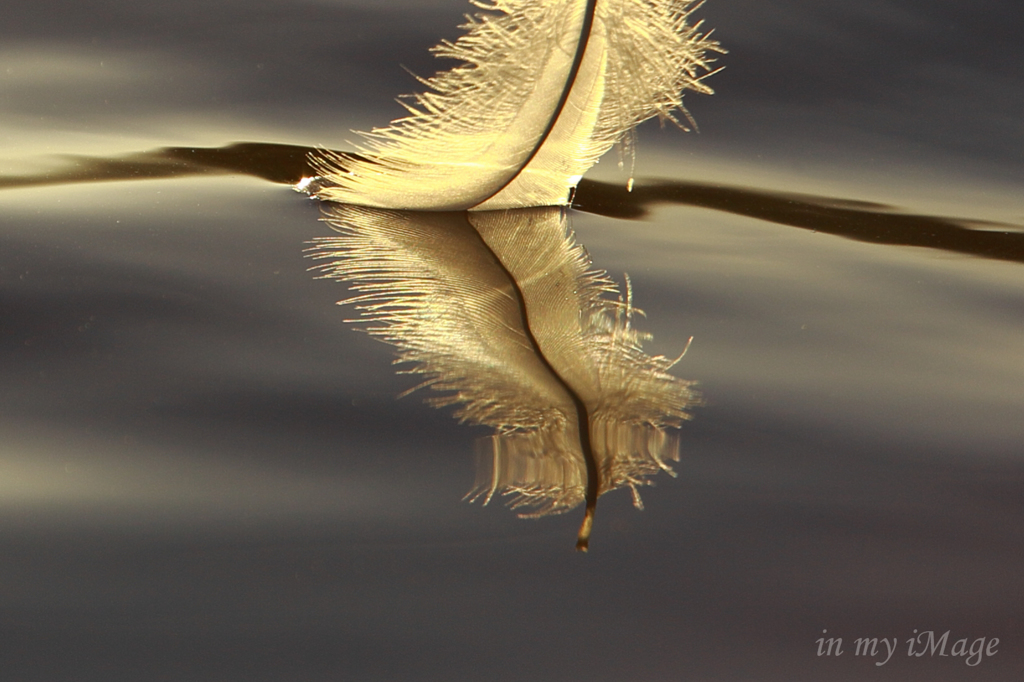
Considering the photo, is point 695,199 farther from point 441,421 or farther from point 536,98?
point 441,421

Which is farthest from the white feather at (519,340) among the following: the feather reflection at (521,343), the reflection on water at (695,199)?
the reflection on water at (695,199)

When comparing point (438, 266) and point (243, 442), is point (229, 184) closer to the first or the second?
point (438, 266)

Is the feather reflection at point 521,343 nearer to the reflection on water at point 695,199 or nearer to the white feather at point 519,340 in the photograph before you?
the white feather at point 519,340

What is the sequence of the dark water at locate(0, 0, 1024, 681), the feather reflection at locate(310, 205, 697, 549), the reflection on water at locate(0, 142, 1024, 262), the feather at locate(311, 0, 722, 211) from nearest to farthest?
the dark water at locate(0, 0, 1024, 681) → the feather reflection at locate(310, 205, 697, 549) → the feather at locate(311, 0, 722, 211) → the reflection on water at locate(0, 142, 1024, 262)

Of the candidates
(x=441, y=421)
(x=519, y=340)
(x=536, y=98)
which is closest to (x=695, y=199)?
(x=536, y=98)

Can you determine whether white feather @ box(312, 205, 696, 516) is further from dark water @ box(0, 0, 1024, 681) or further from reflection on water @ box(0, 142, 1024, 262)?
reflection on water @ box(0, 142, 1024, 262)

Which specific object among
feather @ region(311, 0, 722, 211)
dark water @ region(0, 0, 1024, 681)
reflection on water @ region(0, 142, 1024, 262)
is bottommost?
dark water @ region(0, 0, 1024, 681)

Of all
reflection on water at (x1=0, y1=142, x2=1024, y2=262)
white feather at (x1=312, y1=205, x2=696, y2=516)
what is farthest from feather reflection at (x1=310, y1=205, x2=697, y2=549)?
reflection on water at (x1=0, y1=142, x2=1024, y2=262)
